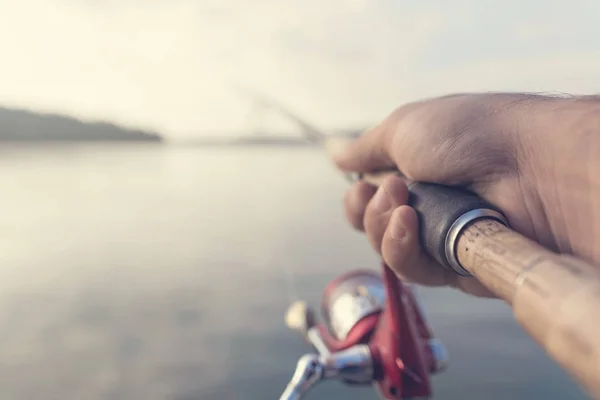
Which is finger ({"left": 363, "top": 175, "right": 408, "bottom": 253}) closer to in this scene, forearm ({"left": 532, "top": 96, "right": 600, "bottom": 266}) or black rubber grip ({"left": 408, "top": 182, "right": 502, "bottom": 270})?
black rubber grip ({"left": 408, "top": 182, "right": 502, "bottom": 270})

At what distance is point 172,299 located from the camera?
4.77m

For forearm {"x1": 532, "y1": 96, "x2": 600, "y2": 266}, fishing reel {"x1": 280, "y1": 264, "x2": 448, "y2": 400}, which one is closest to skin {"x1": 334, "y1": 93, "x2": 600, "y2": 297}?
A: forearm {"x1": 532, "y1": 96, "x2": 600, "y2": 266}

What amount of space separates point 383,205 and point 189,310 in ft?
10.7

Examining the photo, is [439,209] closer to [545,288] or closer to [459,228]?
[459,228]

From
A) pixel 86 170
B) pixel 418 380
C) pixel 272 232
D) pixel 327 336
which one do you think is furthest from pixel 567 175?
pixel 86 170

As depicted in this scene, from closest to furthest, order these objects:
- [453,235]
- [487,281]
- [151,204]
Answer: [487,281], [453,235], [151,204]

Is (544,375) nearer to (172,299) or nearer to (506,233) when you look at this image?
(172,299)

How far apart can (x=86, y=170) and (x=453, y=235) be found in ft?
54.8

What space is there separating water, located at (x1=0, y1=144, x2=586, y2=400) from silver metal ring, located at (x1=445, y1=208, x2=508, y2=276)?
2.55m

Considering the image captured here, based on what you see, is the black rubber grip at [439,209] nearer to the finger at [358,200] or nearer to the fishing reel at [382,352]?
the finger at [358,200]

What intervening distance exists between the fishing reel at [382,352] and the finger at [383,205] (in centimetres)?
35

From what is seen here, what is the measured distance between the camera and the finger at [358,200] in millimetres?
1958

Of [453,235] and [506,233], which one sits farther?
[453,235]

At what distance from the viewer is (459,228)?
113 cm
